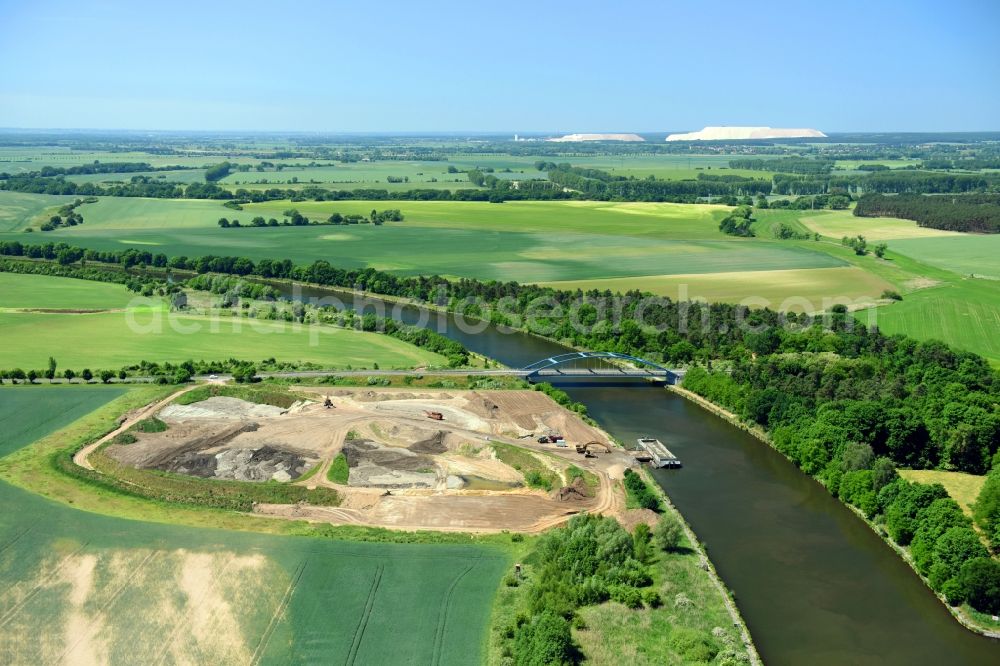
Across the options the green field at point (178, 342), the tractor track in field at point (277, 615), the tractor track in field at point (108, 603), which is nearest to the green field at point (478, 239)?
the green field at point (178, 342)

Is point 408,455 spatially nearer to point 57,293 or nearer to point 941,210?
point 57,293

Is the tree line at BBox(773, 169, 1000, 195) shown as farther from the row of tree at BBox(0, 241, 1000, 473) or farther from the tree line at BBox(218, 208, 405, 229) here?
the row of tree at BBox(0, 241, 1000, 473)

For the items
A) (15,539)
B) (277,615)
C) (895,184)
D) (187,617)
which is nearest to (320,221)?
(15,539)

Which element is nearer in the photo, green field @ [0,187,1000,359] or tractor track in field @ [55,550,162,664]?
tractor track in field @ [55,550,162,664]

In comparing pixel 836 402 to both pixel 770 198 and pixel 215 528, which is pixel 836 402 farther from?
pixel 770 198

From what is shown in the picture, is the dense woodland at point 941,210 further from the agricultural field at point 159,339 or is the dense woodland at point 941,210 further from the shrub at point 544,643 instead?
the shrub at point 544,643

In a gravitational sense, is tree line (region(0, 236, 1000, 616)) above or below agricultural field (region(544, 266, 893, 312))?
below

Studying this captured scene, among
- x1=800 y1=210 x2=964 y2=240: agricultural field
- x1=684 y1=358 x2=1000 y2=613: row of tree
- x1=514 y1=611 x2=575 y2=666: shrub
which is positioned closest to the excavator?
x1=684 y1=358 x2=1000 y2=613: row of tree
